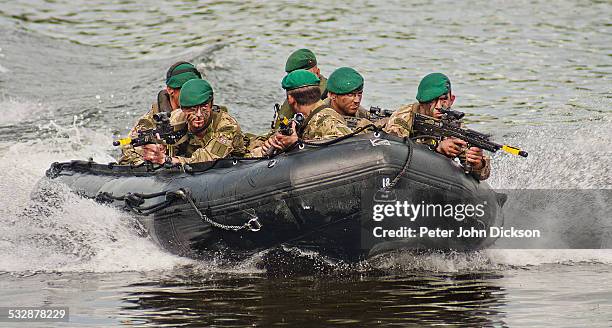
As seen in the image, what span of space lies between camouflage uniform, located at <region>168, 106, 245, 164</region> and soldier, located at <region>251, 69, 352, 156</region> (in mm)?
577

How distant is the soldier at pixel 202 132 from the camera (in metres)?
10.2

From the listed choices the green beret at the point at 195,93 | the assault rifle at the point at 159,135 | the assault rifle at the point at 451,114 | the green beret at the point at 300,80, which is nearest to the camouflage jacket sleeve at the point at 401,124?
the assault rifle at the point at 451,114

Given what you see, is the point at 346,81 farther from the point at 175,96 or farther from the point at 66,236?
the point at 66,236

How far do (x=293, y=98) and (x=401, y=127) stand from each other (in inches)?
37.8

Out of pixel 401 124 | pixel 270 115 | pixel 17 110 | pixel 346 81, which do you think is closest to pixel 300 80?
pixel 346 81

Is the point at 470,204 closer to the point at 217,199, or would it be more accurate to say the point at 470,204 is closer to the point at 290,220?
the point at 290,220

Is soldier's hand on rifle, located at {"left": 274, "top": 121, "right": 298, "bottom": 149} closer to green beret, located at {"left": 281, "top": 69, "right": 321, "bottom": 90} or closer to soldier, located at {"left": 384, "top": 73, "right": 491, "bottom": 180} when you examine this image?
green beret, located at {"left": 281, "top": 69, "right": 321, "bottom": 90}

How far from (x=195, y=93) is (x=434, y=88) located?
7.12ft

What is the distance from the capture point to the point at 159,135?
33.9 ft

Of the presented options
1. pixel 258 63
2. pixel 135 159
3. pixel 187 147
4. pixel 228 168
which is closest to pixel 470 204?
pixel 228 168

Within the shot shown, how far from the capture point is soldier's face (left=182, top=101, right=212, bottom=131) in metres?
10.2

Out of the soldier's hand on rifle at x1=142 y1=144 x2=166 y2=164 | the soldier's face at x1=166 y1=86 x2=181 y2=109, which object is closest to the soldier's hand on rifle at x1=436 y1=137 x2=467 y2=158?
the soldier's hand on rifle at x1=142 y1=144 x2=166 y2=164

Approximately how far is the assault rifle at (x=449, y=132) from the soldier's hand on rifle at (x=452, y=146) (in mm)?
58

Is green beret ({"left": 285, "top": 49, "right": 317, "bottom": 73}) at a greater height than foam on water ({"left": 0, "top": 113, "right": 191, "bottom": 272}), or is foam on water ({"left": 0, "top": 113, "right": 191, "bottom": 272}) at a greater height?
green beret ({"left": 285, "top": 49, "right": 317, "bottom": 73})
